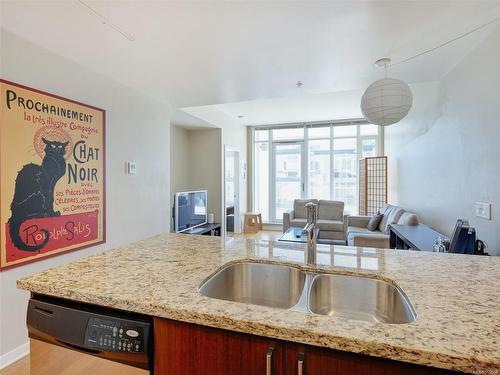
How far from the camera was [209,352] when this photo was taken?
735 millimetres

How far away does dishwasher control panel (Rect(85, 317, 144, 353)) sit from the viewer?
2.54 feet

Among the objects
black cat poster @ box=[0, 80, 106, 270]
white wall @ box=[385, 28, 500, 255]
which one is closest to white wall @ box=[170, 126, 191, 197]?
black cat poster @ box=[0, 80, 106, 270]

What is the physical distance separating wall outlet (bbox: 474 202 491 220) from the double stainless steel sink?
65.3 inches

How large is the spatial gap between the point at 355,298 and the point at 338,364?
1.51ft

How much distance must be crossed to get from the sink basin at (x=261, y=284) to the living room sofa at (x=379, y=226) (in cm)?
290

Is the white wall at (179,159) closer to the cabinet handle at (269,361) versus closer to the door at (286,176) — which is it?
the door at (286,176)

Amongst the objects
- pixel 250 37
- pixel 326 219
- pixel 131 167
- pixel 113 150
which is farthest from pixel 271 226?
pixel 250 37

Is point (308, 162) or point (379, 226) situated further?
point (308, 162)

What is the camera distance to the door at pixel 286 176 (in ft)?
22.1

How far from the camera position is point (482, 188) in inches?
82.3

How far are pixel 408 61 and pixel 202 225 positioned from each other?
383cm

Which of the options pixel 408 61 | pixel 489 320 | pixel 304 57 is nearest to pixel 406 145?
pixel 408 61

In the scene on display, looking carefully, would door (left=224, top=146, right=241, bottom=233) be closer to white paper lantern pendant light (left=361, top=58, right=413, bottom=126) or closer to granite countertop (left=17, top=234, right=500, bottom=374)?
white paper lantern pendant light (left=361, top=58, right=413, bottom=126)

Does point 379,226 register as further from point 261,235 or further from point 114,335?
point 114,335
